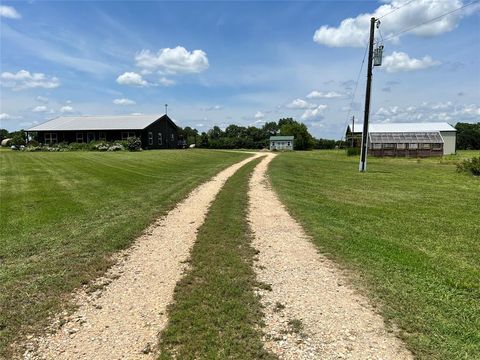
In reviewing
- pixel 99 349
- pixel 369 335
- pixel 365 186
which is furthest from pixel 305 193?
pixel 99 349

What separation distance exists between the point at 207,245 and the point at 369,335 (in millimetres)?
3725

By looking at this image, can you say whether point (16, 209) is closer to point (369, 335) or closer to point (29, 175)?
point (29, 175)

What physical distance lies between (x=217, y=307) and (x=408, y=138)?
48920 mm

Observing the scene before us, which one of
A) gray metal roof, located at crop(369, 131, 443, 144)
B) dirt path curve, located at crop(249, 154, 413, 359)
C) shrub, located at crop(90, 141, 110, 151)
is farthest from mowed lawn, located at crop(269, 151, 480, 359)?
gray metal roof, located at crop(369, 131, 443, 144)

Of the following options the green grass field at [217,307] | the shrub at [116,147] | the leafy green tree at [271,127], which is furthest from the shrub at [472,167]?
the leafy green tree at [271,127]

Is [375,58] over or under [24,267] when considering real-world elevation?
over

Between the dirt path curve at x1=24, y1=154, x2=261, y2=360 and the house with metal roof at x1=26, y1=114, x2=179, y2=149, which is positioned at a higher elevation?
the house with metal roof at x1=26, y1=114, x2=179, y2=149

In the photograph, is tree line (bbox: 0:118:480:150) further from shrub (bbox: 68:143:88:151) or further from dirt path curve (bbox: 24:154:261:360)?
dirt path curve (bbox: 24:154:261:360)

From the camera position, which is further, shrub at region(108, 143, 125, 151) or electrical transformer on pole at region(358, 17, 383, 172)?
shrub at region(108, 143, 125, 151)

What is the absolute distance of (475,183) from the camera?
18266mm

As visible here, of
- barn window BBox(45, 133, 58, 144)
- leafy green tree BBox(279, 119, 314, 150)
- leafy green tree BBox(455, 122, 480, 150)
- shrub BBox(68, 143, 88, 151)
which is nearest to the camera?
shrub BBox(68, 143, 88, 151)

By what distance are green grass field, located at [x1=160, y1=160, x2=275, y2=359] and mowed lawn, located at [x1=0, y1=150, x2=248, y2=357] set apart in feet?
4.94

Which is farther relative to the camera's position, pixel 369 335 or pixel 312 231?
pixel 312 231

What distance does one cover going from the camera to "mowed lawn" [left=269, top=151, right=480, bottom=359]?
4.21 m
